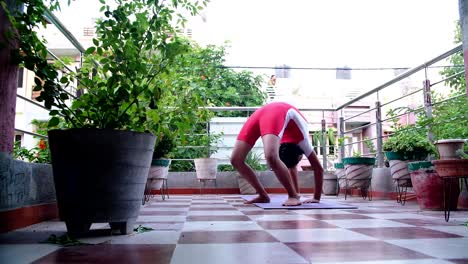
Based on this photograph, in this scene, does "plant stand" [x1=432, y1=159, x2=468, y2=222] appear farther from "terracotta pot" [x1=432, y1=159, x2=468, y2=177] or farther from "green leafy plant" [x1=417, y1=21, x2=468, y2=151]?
"green leafy plant" [x1=417, y1=21, x2=468, y2=151]

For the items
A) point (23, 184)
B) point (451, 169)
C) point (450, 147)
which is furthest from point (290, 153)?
point (23, 184)

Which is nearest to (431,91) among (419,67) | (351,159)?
(419,67)

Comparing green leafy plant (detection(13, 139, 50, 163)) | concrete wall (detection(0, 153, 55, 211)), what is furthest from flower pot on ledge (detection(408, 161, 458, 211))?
green leafy plant (detection(13, 139, 50, 163))

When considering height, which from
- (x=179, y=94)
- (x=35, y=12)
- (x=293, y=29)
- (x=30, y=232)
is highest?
(x=293, y=29)

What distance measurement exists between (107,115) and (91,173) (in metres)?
0.21

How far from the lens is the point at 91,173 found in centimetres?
115

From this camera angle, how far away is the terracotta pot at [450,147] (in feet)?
6.42

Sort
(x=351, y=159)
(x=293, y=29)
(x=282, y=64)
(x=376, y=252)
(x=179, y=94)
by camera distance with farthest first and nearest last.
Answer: (x=293, y=29) → (x=282, y=64) → (x=351, y=159) → (x=179, y=94) → (x=376, y=252)

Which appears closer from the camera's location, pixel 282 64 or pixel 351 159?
pixel 351 159

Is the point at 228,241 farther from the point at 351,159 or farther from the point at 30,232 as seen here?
the point at 351,159

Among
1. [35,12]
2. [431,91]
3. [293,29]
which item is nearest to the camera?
[35,12]

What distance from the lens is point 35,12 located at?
4.10ft

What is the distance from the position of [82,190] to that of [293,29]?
6.38 meters

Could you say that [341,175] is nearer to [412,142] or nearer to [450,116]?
[412,142]
